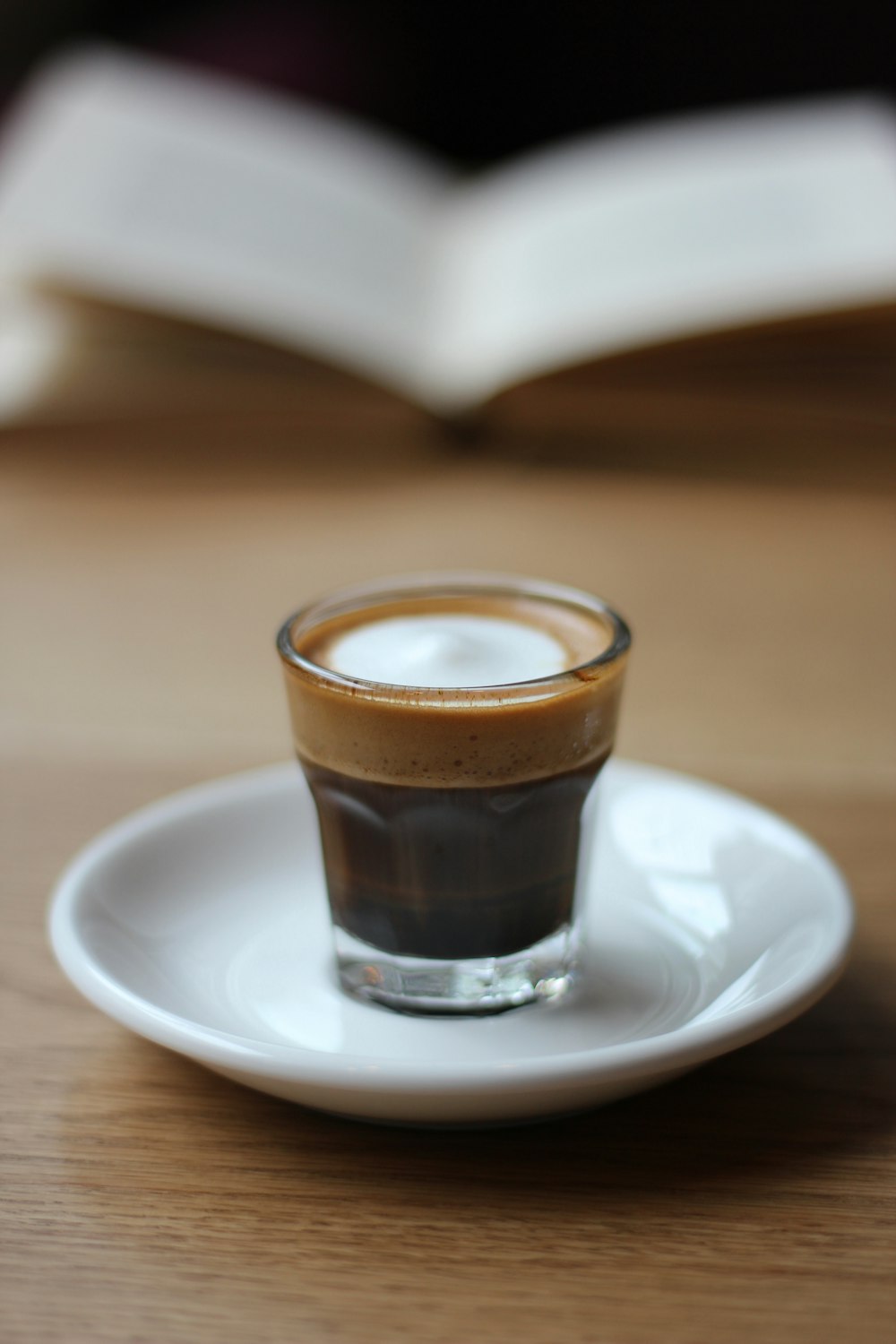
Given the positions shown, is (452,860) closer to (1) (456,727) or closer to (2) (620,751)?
(1) (456,727)

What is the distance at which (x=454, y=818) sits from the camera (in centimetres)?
47

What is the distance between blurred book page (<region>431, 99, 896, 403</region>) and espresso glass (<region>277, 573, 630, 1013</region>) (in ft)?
2.39

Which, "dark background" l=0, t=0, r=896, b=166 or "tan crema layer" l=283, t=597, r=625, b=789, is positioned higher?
"dark background" l=0, t=0, r=896, b=166

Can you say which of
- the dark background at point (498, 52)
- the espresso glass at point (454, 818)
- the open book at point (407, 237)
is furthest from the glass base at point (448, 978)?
the dark background at point (498, 52)

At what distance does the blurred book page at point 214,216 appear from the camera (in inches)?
47.5

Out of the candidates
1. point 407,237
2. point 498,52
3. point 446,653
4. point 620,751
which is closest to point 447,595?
point 446,653

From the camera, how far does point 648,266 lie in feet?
4.14

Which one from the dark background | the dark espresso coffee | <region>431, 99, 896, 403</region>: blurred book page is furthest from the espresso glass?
the dark background

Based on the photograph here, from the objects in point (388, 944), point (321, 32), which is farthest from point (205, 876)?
point (321, 32)

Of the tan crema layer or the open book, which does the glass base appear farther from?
the open book

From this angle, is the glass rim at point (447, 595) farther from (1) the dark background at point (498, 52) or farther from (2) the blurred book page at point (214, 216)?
(1) the dark background at point (498, 52)

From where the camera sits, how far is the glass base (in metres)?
0.48

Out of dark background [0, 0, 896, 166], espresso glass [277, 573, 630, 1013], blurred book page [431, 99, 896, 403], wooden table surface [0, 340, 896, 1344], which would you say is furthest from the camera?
dark background [0, 0, 896, 166]

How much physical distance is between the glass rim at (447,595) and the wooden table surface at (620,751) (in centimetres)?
13
